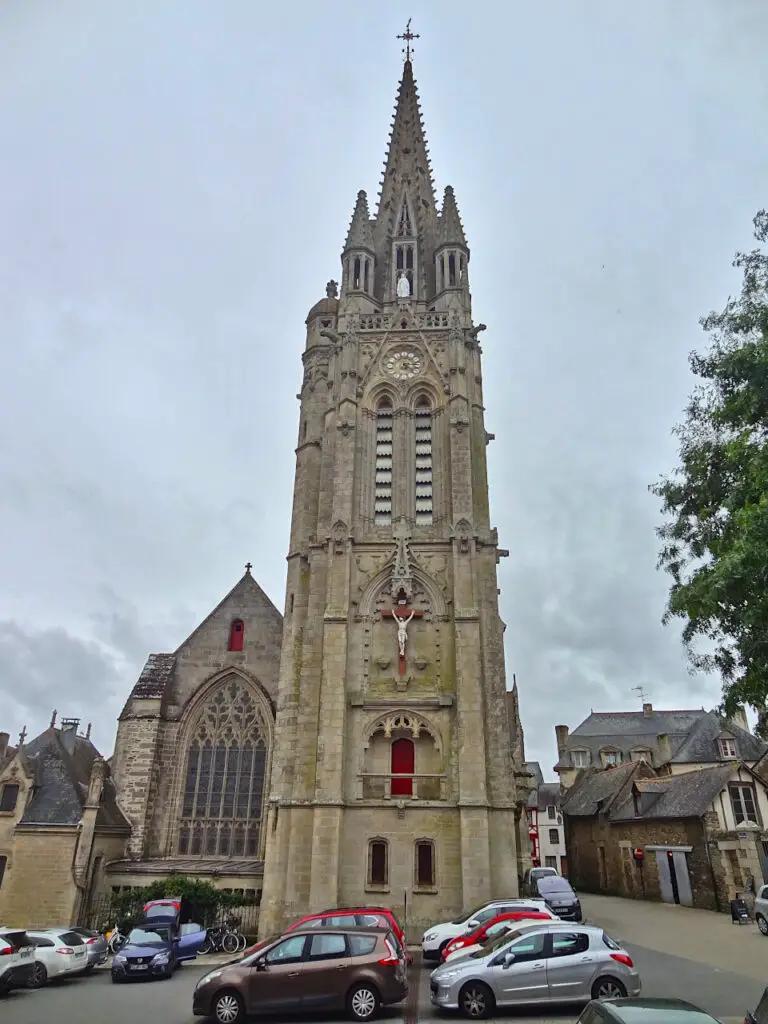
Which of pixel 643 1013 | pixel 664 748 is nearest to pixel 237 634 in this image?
pixel 643 1013

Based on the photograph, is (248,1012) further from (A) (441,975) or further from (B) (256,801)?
(B) (256,801)

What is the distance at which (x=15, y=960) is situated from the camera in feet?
49.5

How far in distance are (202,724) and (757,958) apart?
794 inches

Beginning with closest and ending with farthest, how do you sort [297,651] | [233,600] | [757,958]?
[757,958], [297,651], [233,600]

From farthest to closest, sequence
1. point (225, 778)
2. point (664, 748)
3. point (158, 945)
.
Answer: point (664, 748) → point (225, 778) → point (158, 945)

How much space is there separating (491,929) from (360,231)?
103 feet

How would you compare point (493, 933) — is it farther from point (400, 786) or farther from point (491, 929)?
point (400, 786)

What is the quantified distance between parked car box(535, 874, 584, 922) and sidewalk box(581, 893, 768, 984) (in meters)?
1.23

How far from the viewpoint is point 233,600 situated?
→ 30.3m

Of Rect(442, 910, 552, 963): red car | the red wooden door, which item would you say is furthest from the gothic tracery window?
Rect(442, 910, 552, 963): red car

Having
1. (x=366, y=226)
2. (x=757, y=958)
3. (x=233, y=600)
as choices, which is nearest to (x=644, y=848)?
(x=757, y=958)

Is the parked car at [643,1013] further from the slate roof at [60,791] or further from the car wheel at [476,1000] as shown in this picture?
the slate roof at [60,791]

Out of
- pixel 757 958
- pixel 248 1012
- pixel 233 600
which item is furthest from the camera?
pixel 233 600

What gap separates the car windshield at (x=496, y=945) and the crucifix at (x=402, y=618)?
12309 mm
